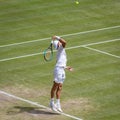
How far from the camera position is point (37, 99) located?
74.9 ft

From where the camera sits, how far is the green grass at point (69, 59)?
22.1 m

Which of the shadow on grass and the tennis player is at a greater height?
the tennis player

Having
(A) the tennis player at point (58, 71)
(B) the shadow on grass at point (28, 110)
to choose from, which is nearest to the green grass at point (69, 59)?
(B) the shadow on grass at point (28, 110)

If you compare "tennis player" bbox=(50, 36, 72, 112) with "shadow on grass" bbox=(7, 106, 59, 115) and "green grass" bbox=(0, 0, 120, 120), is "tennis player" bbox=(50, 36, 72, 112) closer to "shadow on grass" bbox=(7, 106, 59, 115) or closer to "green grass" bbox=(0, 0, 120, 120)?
"shadow on grass" bbox=(7, 106, 59, 115)

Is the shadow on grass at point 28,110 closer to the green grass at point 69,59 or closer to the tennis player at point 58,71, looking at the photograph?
the green grass at point 69,59

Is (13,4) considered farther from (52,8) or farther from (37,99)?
(37,99)

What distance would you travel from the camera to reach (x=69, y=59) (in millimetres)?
27984

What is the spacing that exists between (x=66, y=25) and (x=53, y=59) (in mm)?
7124

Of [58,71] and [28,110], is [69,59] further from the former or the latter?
[28,110]

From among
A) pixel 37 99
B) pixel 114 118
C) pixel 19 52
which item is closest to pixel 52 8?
pixel 19 52

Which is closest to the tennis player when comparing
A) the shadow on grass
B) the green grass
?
the shadow on grass

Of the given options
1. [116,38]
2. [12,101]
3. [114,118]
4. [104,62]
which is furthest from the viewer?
[116,38]

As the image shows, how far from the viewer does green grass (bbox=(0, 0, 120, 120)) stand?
870 inches

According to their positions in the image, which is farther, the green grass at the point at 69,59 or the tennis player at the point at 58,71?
the green grass at the point at 69,59
